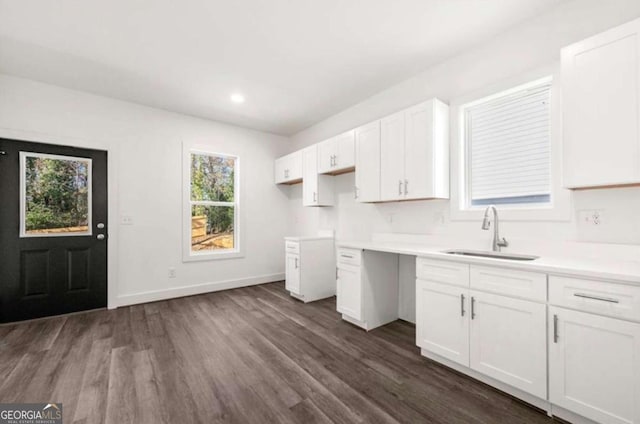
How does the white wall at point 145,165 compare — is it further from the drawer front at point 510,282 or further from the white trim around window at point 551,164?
the drawer front at point 510,282

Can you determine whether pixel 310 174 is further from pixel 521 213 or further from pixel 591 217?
pixel 591 217

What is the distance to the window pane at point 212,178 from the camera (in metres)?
4.44

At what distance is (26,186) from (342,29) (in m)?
3.87

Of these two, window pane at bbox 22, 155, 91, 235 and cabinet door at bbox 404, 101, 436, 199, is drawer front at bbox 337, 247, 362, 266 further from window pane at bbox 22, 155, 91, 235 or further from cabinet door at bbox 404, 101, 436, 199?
window pane at bbox 22, 155, 91, 235

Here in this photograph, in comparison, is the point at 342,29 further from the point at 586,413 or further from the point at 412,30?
the point at 586,413

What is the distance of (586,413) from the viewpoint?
1.48 metres

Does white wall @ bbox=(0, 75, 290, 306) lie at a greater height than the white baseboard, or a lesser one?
greater

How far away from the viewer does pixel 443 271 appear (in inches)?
84.8

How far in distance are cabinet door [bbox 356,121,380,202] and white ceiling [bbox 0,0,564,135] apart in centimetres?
61

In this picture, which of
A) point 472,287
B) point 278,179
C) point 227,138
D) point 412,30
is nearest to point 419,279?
point 472,287

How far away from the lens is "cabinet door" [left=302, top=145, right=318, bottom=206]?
13.6 feet

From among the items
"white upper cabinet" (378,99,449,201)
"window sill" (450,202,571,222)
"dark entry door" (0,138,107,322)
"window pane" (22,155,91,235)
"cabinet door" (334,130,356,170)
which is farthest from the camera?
"cabinet door" (334,130,356,170)

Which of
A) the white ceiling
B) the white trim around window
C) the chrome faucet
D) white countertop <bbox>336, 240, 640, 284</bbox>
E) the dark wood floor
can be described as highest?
the white ceiling

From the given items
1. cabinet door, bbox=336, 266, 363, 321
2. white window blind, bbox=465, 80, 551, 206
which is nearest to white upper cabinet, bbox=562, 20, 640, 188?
white window blind, bbox=465, 80, 551, 206
